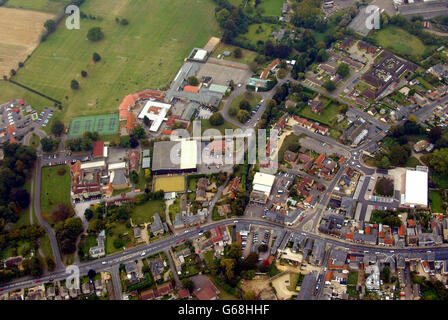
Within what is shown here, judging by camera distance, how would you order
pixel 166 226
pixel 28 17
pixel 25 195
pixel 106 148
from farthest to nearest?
pixel 28 17, pixel 106 148, pixel 25 195, pixel 166 226

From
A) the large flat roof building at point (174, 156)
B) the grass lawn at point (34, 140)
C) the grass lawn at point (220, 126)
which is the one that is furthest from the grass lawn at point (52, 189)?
the grass lawn at point (220, 126)

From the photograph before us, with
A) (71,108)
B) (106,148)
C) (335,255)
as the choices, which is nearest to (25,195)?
(106,148)

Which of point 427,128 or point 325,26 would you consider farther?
point 325,26

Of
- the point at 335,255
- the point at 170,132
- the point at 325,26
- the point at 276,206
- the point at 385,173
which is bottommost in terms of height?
the point at 335,255

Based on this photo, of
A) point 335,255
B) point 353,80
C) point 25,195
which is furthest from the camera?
point 353,80

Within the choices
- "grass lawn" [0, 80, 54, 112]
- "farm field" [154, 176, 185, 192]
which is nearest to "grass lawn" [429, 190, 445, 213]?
"farm field" [154, 176, 185, 192]

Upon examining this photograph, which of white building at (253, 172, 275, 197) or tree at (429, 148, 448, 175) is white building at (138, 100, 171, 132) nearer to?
white building at (253, 172, 275, 197)

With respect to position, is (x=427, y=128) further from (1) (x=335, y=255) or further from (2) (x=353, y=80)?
(1) (x=335, y=255)

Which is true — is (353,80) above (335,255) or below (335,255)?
above

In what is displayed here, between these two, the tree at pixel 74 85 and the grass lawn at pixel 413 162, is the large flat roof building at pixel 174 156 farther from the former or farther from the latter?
the grass lawn at pixel 413 162
